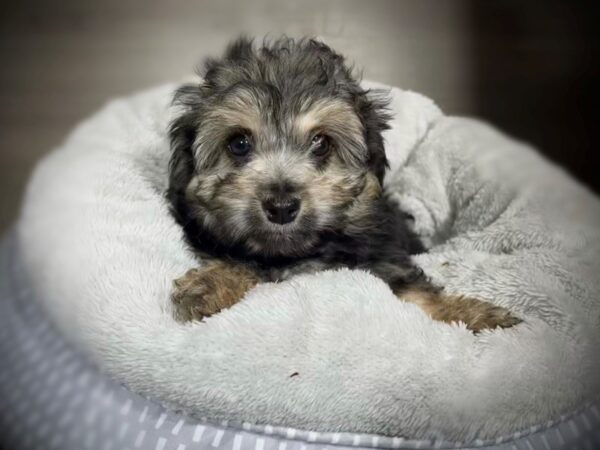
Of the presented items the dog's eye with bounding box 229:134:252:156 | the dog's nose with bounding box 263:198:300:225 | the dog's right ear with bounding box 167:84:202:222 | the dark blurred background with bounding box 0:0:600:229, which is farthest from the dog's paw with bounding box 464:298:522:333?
the dog's right ear with bounding box 167:84:202:222

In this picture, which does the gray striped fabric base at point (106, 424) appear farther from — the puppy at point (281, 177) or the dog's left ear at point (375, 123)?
the dog's left ear at point (375, 123)

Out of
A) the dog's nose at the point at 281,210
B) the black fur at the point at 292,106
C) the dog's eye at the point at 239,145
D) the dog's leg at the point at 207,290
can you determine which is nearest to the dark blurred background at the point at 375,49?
the black fur at the point at 292,106

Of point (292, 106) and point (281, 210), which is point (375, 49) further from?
point (281, 210)

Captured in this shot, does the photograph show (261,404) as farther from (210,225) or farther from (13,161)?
(13,161)

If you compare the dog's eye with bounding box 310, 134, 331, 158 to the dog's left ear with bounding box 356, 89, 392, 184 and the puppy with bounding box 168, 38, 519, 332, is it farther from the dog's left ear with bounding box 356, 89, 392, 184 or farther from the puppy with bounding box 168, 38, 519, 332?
the dog's left ear with bounding box 356, 89, 392, 184

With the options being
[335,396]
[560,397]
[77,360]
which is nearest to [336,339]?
[335,396]

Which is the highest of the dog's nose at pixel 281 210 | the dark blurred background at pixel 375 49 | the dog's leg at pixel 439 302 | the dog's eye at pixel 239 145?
the dark blurred background at pixel 375 49
